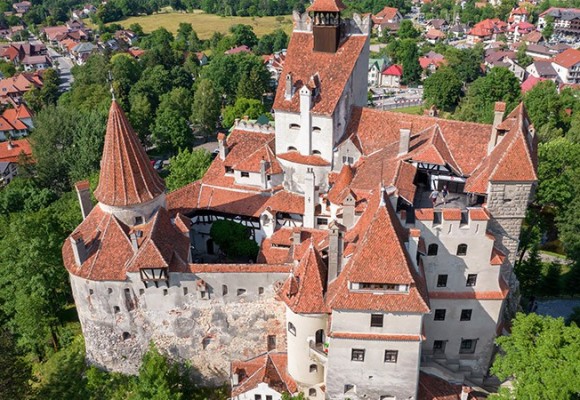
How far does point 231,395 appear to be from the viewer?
42.5 meters

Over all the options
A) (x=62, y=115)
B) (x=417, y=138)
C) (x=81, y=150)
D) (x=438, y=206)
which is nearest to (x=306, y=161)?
(x=417, y=138)

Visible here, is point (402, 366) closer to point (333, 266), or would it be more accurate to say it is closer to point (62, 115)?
point (333, 266)

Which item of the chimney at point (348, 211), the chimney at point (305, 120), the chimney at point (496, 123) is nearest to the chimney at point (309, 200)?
the chimney at point (305, 120)

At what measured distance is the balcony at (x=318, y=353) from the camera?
36562 mm

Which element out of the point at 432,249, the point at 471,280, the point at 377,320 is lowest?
the point at 471,280

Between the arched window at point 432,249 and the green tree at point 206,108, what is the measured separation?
76226 mm

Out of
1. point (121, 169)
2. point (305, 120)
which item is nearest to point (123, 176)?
point (121, 169)

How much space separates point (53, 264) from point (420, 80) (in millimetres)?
122048

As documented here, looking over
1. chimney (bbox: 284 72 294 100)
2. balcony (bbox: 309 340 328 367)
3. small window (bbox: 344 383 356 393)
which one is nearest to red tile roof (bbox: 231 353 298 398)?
balcony (bbox: 309 340 328 367)

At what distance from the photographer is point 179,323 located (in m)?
42.4

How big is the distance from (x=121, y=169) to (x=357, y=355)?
2289 cm

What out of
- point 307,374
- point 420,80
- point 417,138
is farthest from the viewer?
point 420,80

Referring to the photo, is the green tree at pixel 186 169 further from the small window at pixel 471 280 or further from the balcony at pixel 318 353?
the small window at pixel 471 280

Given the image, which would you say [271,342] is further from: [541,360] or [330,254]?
[541,360]
